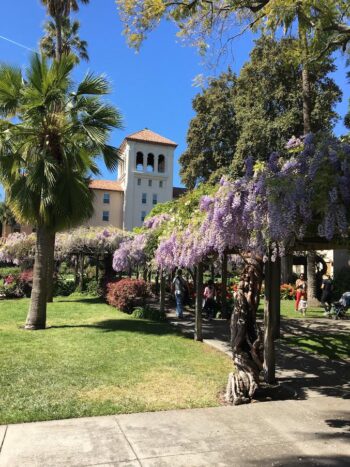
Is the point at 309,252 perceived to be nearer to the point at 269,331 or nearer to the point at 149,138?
the point at 269,331

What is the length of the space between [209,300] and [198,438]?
12.5 meters

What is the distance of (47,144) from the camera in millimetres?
13875

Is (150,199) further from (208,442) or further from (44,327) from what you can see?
(208,442)

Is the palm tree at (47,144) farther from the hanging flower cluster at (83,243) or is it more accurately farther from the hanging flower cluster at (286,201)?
the hanging flower cluster at (83,243)

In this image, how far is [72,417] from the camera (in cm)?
609

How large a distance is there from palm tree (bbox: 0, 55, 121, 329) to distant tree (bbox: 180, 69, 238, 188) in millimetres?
20262

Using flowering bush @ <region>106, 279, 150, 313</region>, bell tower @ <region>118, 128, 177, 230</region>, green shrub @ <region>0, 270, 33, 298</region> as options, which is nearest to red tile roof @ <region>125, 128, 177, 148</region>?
bell tower @ <region>118, 128, 177, 230</region>

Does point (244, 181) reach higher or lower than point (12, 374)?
higher

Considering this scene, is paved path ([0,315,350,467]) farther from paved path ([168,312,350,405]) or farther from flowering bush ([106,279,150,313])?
flowering bush ([106,279,150,313])

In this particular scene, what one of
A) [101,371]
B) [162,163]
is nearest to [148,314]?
[101,371]

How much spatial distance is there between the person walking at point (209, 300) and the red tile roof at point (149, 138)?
50.0 meters

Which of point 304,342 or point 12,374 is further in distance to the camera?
point 304,342

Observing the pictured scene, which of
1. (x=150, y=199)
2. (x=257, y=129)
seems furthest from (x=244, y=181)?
(x=150, y=199)

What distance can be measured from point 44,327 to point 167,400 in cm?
815
